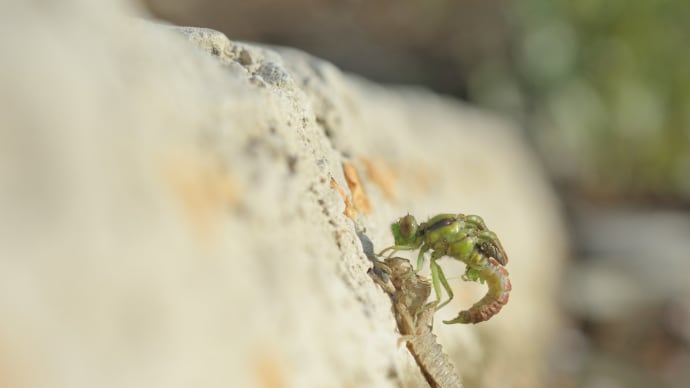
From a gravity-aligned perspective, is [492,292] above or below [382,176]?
below

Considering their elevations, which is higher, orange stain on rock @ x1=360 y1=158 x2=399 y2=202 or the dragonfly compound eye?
orange stain on rock @ x1=360 y1=158 x2=399 y2=202

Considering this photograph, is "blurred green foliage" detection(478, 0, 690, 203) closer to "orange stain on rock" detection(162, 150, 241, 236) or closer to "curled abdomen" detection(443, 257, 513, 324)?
"curled abdomen" detection(443, 257, 513, 324)

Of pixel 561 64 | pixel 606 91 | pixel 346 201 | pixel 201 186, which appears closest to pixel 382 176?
pixel 346 201

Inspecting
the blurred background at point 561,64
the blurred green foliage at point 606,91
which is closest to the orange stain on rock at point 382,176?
the blurred background at point 561,64

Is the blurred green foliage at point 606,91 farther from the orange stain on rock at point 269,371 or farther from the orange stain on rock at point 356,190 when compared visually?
the orange stain on rock at point 269,371

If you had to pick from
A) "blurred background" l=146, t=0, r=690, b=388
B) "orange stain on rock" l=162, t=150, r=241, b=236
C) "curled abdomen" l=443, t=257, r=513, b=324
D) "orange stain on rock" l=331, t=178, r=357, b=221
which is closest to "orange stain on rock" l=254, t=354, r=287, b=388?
"orange stain on rock" l=162, t=150, r=241, b=236

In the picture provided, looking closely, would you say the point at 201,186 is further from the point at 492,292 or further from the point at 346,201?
the point at 492,292
